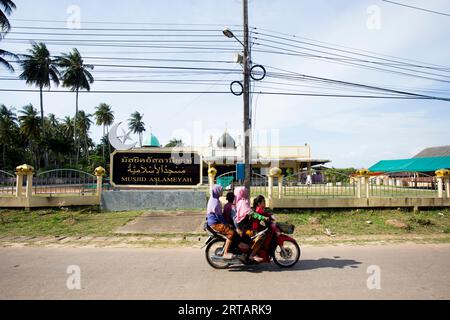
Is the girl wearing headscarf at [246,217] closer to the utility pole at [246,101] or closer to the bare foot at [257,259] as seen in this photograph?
the bare foot at [257,259]

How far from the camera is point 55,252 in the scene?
6227 mm

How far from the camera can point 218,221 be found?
16.8ft

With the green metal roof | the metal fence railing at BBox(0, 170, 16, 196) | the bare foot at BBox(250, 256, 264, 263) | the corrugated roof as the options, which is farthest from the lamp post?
the corrugated roof

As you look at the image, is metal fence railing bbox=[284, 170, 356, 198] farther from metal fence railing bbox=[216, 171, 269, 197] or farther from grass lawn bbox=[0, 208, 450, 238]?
metal fence railing bbox=[216, 171, 269, 197]

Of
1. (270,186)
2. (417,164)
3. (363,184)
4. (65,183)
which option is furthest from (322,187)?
(417,164)

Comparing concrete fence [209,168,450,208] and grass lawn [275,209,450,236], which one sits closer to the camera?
grass lawn [275,209,450,236]

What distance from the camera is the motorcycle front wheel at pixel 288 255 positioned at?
5137mm

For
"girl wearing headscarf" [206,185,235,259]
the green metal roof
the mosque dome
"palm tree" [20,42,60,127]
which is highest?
"palm tree" [20,42,60,127]

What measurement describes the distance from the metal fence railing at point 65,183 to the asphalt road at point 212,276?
13.6ft

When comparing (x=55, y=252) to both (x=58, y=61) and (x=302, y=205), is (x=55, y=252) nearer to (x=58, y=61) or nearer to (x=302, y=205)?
(x=302, y=205)

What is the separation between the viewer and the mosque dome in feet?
118

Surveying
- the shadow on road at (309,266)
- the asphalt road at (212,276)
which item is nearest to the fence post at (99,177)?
the asphalt road at (212,276)

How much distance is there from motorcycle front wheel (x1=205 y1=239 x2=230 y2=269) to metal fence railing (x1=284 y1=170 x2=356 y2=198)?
5.37m

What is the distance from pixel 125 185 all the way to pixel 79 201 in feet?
5.45
